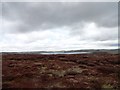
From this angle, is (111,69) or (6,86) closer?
(6,86)

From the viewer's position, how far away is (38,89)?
19078mm

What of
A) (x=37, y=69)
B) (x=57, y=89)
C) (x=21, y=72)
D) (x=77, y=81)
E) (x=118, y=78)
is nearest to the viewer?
(x=57, y=89)

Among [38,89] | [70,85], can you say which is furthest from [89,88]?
[38,89]

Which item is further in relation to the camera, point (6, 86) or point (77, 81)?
point (77, 81)

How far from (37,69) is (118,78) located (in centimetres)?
994

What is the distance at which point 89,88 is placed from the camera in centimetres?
1981

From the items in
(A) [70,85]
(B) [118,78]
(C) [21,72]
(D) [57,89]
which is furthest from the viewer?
(C) [21,72]

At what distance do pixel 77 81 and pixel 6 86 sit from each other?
7068mm

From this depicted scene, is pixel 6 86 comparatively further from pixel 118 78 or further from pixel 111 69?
pixel 111 69

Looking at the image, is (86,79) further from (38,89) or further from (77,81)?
(38,89)

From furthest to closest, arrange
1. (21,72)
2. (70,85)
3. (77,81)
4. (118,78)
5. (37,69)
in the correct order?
(37,69) → (21,72) → (118,78) → (77,81) → (70,85)

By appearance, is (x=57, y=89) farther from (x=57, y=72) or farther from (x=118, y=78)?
(x=118, y=78)

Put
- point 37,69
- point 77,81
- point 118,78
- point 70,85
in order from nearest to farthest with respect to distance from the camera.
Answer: point 70,85 < point 77,81 < point 118,78 < point 37,69

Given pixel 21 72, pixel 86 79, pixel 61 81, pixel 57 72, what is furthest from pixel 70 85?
pixel 21 72
